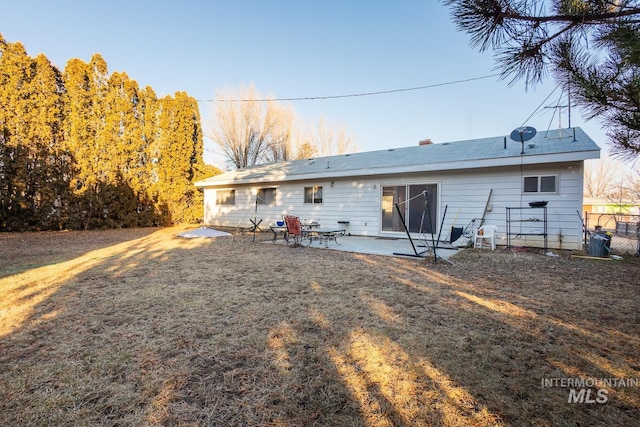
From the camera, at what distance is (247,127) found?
22375 mm

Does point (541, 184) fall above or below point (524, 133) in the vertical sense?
below

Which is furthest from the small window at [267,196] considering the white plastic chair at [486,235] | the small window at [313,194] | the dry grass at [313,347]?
the dry grass at [313,347]

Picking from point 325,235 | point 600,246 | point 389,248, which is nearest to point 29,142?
point 325,235

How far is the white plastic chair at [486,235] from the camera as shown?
7727 millimetres

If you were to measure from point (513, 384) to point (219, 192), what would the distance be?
14970 mm

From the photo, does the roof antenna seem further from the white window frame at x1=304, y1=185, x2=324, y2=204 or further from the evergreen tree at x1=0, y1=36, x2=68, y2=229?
the evergreen tree at x1=0, y1=36, x2=68, y2=229

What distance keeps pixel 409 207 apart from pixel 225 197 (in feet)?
30.7

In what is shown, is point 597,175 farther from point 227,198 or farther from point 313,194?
point 227,198

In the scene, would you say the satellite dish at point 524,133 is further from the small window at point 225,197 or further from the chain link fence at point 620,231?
the small window at point 225,197

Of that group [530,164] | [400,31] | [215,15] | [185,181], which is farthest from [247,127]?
[530,164]

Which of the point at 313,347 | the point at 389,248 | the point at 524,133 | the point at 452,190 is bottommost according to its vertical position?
the point at 313,347

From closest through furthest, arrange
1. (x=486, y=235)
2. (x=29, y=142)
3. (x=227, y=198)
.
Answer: (x=486, y=235) → (x=29, y=142) → (x=227, y=198)

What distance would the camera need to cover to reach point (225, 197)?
49.3 ft

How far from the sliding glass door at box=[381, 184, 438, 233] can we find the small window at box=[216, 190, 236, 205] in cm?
786
